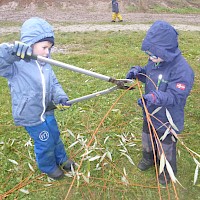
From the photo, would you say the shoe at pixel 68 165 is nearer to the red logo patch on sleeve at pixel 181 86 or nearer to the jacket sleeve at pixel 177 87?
the jacket sleeve at pixel 177 87

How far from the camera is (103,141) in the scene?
3.52 meters

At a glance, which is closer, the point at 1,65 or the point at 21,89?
the point at 1,65

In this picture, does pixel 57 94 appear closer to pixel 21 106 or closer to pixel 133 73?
pixel 21 106

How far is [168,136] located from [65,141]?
1400 millimetres

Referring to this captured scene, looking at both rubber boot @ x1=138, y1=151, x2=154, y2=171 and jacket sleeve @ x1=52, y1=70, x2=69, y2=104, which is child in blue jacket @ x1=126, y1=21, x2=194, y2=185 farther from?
jacket sleeve @ x1=52, y1=70, x2=69, y2=104

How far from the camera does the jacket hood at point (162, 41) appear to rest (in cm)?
222

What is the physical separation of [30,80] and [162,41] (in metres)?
1.10

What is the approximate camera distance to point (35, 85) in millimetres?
2359

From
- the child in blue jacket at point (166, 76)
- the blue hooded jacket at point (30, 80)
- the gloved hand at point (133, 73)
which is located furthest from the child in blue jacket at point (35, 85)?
the child in blue jacket at point (166, 76)

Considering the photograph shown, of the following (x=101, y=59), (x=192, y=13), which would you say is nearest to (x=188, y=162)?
(x=101, y=59)

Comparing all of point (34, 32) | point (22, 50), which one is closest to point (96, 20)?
point (34, 32)

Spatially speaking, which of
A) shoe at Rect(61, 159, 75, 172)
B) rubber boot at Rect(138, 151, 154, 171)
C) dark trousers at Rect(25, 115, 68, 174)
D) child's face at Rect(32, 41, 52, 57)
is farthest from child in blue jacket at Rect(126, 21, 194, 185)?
shoe at Rect(61, 159, 75, 172)

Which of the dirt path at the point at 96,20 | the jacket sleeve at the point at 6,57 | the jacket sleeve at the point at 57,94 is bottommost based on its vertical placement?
the dirt path at the point at 96,20

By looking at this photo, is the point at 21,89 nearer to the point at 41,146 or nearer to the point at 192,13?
the point at 41,146
